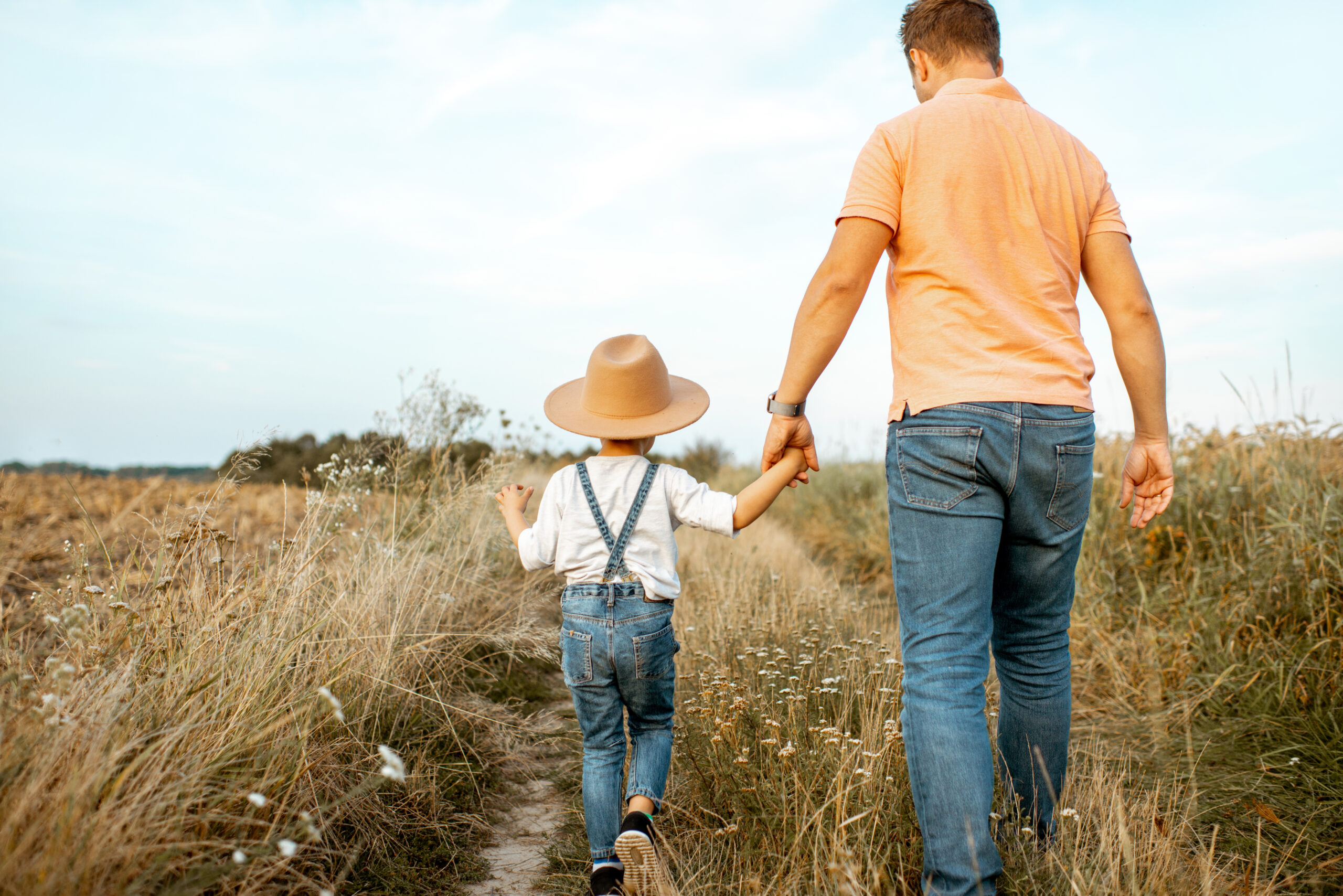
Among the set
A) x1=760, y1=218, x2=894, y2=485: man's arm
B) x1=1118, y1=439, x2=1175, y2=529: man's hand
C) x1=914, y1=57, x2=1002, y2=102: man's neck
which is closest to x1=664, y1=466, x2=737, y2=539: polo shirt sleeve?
x1=760, y1=218, x2=894, y2=485: man's arm

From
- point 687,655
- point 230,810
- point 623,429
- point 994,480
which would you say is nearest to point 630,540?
point 623,429

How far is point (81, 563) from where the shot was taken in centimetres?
276

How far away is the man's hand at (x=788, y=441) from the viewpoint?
Result: 7.61 feet

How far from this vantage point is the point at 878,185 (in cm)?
212

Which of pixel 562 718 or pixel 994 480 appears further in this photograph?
pixel 562 718

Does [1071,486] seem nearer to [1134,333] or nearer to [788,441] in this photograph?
[1134,333]

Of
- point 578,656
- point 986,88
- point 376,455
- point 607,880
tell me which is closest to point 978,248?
point 986,88

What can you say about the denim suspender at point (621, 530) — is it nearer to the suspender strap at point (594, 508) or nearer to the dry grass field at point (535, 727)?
the suspender strap at point (594, 508)

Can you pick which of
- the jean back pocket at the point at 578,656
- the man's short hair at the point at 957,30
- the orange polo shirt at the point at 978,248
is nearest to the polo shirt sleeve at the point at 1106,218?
the orange polo shirt at the point at 978,248

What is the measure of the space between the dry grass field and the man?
321 mm

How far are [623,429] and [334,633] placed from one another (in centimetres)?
178

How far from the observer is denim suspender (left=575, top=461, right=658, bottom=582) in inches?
98.0

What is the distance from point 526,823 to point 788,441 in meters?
1.91

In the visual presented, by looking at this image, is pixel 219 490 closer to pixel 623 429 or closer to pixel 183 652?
pixel 183 652
